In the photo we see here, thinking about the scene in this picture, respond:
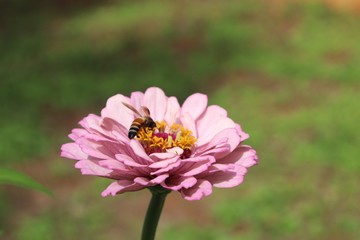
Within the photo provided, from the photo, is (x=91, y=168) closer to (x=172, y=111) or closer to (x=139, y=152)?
(x=139, y=152)

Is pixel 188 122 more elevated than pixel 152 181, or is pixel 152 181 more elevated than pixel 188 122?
pixel 188 122

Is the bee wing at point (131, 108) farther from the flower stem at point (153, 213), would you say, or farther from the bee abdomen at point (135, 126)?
the flower stem at point (153, 213)

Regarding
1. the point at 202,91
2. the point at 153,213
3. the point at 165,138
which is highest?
the point at 202,91

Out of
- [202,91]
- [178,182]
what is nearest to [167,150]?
[178,182]

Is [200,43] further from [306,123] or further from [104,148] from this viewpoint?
[104,148]

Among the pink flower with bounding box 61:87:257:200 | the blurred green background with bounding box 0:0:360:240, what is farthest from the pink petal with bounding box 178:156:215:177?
the blurred green background with bounding box 0:0:360:240

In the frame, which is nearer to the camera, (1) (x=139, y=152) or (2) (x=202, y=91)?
(1) (x=139, y=152)

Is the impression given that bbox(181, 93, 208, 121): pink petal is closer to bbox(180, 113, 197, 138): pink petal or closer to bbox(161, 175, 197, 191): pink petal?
bbox(180, 113, 197, 138): pink petal
